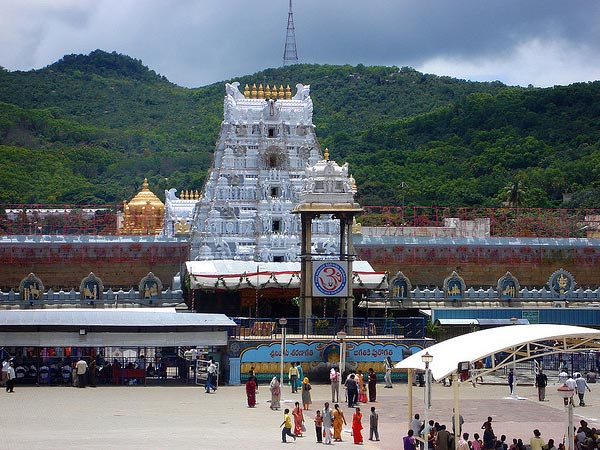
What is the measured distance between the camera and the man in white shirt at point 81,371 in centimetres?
3856

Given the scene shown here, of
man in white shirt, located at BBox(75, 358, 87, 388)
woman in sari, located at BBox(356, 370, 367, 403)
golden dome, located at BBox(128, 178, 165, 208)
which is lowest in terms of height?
woman in sari, located at BBox(356, 370, 367, 403)

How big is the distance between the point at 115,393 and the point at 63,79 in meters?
163

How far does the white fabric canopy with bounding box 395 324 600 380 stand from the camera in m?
27.0

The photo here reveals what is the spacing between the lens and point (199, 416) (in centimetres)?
3262

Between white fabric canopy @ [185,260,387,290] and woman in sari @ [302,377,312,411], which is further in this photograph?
white fabric canopy @ [185,260,387,290]

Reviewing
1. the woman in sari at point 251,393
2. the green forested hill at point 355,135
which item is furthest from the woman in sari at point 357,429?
the green forested hill at point 355,135

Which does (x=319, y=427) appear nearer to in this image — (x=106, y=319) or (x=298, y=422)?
(x=298, y=422)

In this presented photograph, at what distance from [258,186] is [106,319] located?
2500 centimetres

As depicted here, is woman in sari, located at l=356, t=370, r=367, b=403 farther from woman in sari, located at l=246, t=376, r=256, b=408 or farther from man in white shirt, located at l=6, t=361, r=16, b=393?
man in white shirt, located at l=6, t=361, r=16, b=393

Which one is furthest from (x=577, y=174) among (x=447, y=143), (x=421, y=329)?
(x=421, y=329)

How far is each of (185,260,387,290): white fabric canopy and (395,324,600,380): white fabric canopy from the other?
1911 centimetres

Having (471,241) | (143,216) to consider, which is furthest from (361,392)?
(143,216)

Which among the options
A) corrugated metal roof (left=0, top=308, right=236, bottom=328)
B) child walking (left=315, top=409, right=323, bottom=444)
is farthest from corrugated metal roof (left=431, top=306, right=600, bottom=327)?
child walking (left=315, top=409, right=323, bottom=444)

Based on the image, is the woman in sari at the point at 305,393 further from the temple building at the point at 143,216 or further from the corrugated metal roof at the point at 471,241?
the temple building at the point at 143,216
